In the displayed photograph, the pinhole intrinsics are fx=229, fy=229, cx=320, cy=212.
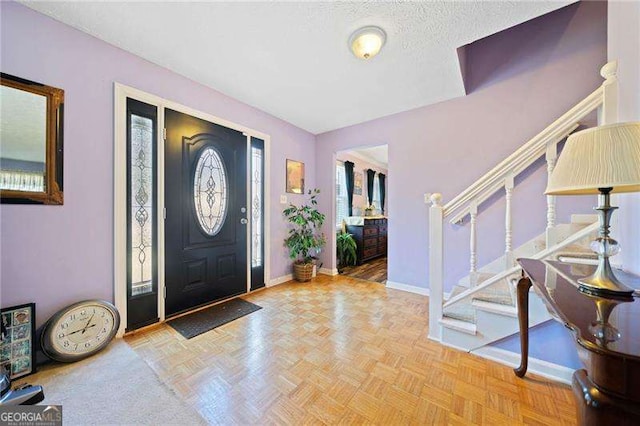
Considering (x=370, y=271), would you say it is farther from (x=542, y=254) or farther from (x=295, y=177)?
(x=542, y=254)

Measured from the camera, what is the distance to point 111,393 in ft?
4.39

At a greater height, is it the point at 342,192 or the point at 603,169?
the point at 342,192

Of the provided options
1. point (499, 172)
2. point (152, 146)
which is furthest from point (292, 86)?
point (499, 172)

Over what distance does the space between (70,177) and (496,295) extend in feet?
10.8

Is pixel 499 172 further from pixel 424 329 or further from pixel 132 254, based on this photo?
pixel 132 254

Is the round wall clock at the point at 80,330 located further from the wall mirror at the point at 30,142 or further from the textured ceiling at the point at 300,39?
the textured ceiling at the point at 300,39

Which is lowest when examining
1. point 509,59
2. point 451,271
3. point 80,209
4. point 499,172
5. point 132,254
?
point 451,271

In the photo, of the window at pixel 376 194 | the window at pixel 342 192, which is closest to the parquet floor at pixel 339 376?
the window at pixel 342 192

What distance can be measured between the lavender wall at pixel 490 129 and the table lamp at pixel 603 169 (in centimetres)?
169

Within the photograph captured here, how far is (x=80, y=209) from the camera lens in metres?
1.74

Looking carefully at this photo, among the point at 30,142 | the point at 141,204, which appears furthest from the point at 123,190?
the point at 30,142

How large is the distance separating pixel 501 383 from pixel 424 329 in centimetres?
68

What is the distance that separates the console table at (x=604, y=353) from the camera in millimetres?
502

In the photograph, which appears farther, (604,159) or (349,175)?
(349,175)
